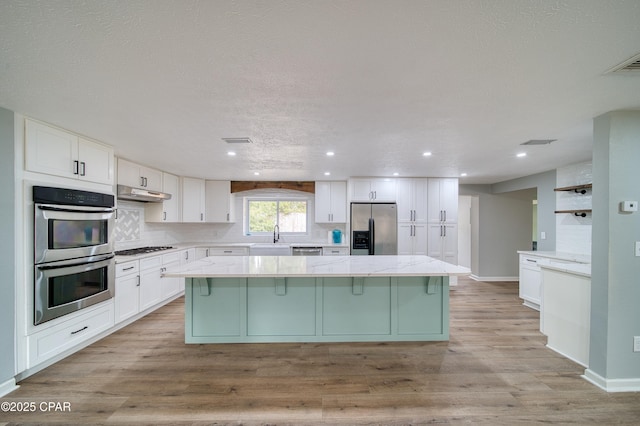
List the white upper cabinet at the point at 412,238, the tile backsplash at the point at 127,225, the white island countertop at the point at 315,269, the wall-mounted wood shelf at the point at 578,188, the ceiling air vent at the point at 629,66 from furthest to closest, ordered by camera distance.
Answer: the white upper cabinet at the point at 412,238 < the tile backsplash at the point at 127,225 < the wall-mounted wood shelf at the point at 578,188 < the white island countertop at the point at 315,269 < the ceiling air vent at the point at 629,66

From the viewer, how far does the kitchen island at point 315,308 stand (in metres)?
2.89

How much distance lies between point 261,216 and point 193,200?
1.45 metres

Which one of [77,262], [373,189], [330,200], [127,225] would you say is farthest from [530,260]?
[127,225]

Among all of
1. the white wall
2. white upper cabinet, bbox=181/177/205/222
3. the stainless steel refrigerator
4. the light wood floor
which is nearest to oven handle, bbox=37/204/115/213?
the white wall

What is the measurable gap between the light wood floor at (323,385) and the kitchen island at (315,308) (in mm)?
129

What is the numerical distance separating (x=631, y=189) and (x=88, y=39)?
3771mm

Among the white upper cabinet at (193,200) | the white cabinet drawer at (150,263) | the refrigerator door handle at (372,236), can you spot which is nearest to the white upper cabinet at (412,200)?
the refrigerator door handle at (372,236)

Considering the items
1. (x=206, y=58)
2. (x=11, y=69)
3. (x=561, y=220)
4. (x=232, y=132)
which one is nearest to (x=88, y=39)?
(x=206, y=58)

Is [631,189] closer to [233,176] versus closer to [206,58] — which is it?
[206,58]

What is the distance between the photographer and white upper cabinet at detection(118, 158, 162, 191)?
365cm

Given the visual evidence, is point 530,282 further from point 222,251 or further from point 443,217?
point 222,251

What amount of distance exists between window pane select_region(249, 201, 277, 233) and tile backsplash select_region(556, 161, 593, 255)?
5.29 meters

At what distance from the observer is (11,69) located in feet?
4.91

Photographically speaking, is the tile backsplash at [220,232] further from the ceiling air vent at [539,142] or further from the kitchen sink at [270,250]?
the ceiling air vent at [539,142]
